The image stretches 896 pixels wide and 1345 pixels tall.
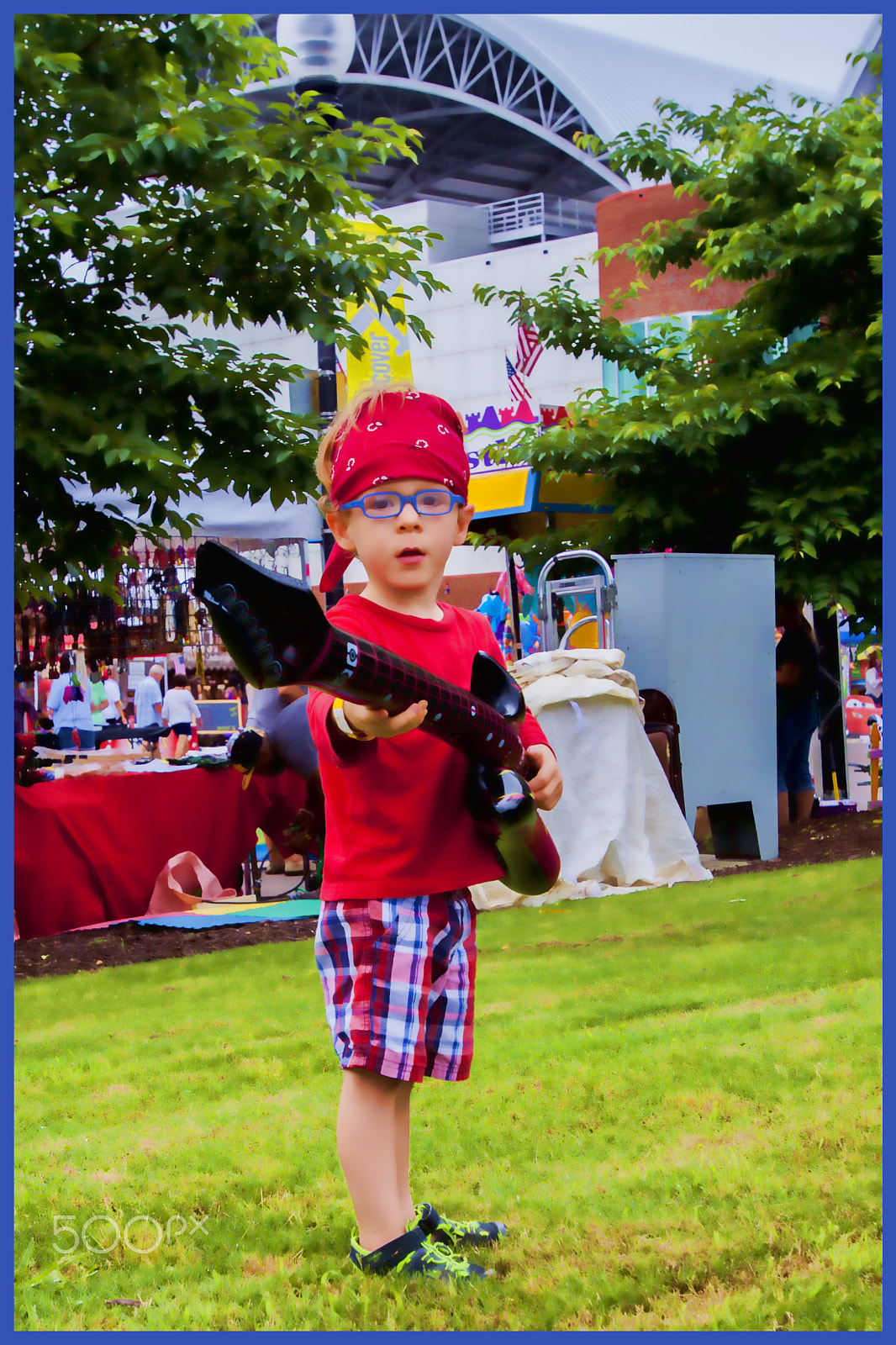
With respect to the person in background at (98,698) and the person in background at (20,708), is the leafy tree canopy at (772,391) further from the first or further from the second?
the person in background at (98,698)

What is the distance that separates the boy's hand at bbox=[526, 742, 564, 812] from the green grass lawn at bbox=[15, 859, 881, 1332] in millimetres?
842

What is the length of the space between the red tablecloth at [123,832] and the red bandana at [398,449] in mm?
4719

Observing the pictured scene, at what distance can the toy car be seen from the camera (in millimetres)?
13227

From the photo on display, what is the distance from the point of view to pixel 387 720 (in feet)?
7.18

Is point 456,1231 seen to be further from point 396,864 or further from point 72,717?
point 72,717

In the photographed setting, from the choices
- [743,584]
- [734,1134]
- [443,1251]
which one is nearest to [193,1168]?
[443,1251]

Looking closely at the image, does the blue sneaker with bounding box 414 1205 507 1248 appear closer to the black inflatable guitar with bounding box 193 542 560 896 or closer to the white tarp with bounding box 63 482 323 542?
the black inflatable guitar with bounding box 193 542 560 896

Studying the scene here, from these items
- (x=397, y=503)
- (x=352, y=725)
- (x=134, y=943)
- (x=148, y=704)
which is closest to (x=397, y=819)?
(x=352, y=725)

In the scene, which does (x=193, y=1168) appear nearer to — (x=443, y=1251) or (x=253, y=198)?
(x=443, y=1251)

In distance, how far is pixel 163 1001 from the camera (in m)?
5.35

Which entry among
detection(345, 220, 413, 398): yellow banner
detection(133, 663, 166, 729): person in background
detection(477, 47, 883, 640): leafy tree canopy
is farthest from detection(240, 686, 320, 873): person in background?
detection(133, 663, 166, 729): person in background

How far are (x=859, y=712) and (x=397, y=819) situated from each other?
11.7 metres

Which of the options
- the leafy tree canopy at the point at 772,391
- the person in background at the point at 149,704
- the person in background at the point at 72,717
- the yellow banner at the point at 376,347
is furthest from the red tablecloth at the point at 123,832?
the person in background at the point at 149,704

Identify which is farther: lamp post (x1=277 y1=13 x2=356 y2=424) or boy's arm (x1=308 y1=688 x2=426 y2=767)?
→ lamp post (x1=277 y1=13 x2=356 y2=424)
